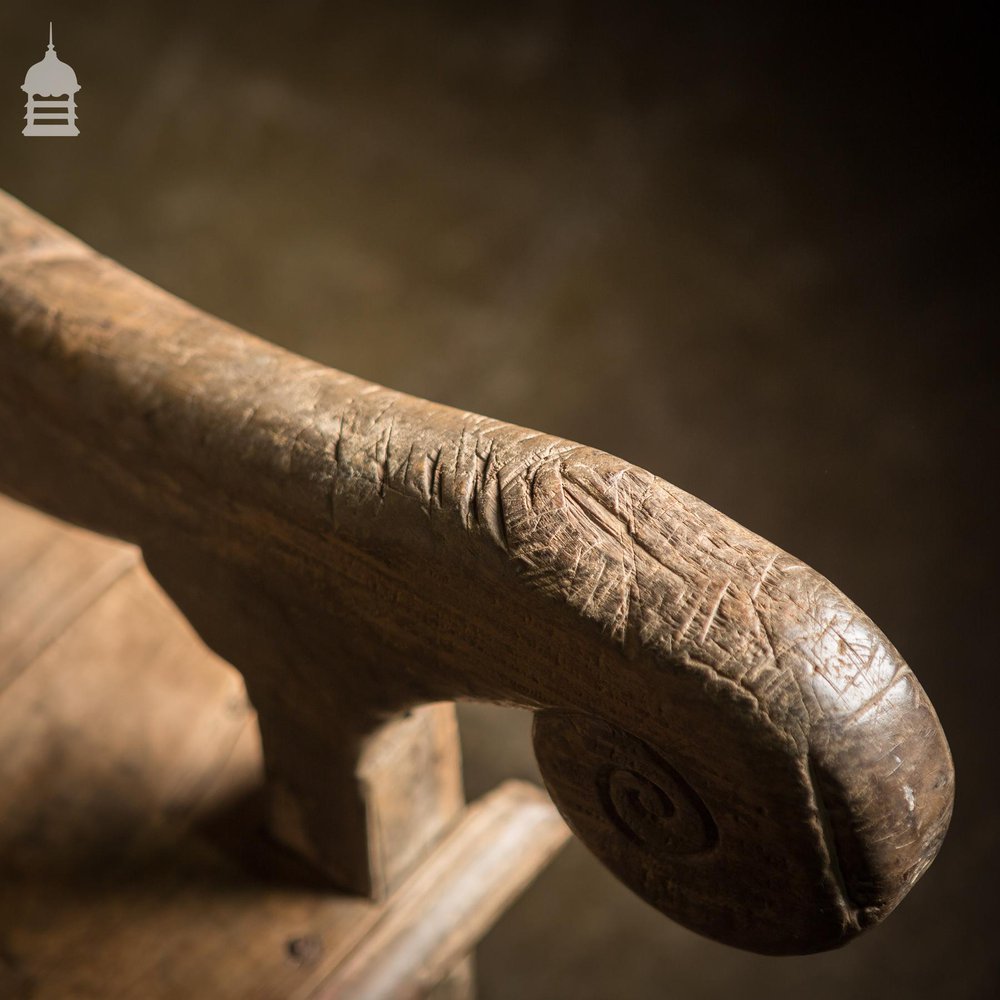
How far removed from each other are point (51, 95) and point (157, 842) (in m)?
1.17

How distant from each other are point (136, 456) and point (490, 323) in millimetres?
728

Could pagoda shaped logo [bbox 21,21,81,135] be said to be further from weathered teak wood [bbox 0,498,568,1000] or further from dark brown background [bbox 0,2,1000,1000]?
weathered teak wood [bbox 0,498,568,1000]

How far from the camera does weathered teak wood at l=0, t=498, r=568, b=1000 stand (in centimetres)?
116

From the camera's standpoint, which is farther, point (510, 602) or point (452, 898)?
point (452, 898)

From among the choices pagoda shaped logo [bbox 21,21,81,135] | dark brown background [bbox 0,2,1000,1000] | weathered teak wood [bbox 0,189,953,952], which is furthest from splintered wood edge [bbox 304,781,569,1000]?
pagoda shaped logo [bbox 21,21,81,135]

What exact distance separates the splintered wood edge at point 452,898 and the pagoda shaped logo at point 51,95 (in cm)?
124

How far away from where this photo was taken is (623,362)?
1523 mm

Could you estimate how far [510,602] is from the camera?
0.77 m

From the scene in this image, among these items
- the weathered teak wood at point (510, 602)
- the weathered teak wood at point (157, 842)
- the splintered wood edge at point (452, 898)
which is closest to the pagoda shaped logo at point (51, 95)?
the weathered teak wood at point (157, 842)

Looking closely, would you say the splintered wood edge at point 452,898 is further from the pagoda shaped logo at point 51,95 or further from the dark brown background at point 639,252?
the pagoda shaped logo at point 51,95

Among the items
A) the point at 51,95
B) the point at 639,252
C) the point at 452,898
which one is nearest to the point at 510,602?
the point at 452,898

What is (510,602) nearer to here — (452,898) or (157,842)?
(452,898)

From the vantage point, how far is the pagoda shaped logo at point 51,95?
1.80 metres

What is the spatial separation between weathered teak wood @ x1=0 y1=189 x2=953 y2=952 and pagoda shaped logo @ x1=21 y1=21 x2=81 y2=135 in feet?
2.65
